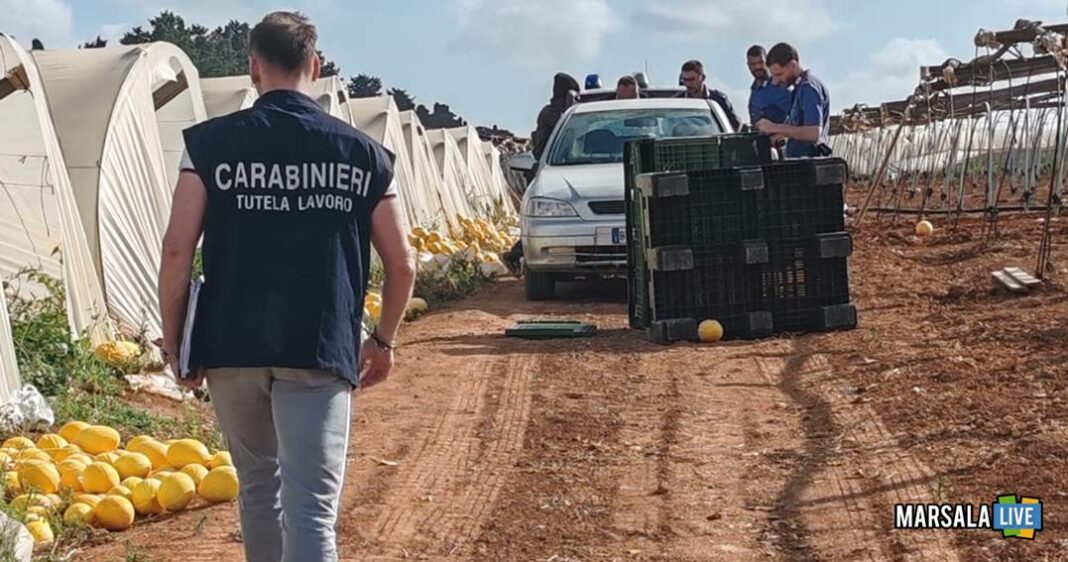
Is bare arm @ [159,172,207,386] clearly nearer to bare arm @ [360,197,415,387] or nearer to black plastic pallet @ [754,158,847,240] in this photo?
bare arm @ [360,197,415,387]

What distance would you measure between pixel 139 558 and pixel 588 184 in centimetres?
833

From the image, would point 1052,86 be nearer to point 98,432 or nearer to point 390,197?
point 98,432

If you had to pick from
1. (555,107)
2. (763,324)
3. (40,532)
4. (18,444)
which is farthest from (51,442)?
(555,107)

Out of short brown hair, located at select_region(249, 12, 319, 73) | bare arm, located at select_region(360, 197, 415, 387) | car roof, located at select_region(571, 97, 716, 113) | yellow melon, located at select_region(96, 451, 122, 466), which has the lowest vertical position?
yellow melon, located at select_region(96, 451, 122, 466)

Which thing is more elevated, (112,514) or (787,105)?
(787,105)

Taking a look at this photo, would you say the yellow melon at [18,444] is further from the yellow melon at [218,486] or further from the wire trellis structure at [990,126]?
the wire trellis structure at [990,126]

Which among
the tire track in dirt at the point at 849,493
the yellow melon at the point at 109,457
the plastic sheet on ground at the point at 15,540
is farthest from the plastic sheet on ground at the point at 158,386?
the plastic sheet on ground at the point at 15,540

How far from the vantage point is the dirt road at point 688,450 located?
5.62m

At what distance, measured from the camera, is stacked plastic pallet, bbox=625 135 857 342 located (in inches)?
407

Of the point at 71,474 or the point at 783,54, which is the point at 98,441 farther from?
the point at 783,54

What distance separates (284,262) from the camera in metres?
4.04

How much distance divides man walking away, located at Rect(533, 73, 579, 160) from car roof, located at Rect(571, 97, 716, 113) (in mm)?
786

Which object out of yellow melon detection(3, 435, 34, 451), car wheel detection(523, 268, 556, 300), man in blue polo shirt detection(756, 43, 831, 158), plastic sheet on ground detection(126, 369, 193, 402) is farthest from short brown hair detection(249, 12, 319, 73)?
car wheel detection(523, 268, 556, 300)

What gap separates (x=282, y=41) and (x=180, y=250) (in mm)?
599
